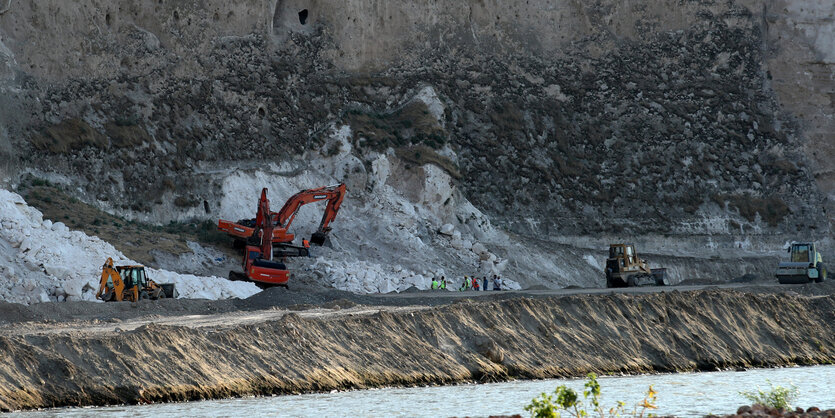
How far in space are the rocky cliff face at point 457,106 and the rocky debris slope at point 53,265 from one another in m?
6.24

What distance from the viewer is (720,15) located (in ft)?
183

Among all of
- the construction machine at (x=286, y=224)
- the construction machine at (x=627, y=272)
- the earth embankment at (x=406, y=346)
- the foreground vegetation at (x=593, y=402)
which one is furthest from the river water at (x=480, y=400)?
the construction machine at (x=286, y=224)

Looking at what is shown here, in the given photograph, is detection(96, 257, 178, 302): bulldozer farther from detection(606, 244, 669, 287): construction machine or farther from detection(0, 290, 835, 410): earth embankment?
detection(606, 244, 669, 287): construction machine

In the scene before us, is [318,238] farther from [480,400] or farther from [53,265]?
[480,400]

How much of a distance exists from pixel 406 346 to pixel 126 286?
34.7 ft

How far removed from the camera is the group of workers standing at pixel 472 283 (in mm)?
37941

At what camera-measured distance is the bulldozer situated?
27.4 meters

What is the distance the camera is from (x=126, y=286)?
27641mm

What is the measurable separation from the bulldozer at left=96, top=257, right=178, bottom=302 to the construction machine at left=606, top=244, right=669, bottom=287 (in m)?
14.9

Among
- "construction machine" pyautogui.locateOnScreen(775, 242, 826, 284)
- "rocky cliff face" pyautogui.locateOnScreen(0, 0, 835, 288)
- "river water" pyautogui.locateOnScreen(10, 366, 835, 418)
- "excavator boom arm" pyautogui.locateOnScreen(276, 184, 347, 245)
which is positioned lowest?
"river water" pyautogui.locateOnScreen(10, 366, 835, 418)

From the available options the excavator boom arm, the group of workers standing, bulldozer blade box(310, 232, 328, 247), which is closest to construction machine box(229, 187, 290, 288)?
the excavator boom arm

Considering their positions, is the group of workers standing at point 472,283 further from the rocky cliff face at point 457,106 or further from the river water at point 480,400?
the river water at point 480,400

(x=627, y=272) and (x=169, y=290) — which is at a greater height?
(x=627, y=272)

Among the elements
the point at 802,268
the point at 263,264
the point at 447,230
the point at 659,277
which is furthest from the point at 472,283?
the point at 802,268
